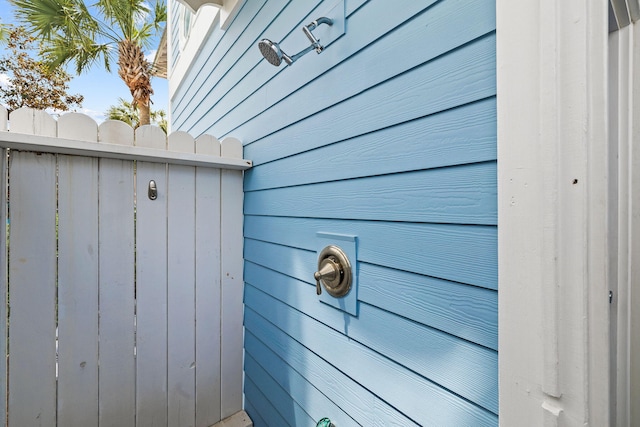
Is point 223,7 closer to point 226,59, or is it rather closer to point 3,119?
point 226,59

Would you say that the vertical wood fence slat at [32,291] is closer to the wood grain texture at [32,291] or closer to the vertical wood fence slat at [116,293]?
the wood grain texture at [32,291]

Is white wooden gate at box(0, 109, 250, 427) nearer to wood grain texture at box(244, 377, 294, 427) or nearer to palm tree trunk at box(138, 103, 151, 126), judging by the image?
wood grain texture at box(244, 377, 294, 427)

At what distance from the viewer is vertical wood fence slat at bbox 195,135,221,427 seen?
1736 mm

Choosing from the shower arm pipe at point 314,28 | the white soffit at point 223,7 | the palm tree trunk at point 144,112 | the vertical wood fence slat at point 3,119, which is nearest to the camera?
the shower arm pipe at point 314,28

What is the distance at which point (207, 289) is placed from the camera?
177 centimetres

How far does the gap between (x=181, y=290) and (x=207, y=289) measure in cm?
15

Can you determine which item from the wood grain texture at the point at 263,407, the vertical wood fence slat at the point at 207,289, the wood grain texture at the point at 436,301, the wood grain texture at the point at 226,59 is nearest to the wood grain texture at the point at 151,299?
the vertical wood fence slat at the point at 207,289

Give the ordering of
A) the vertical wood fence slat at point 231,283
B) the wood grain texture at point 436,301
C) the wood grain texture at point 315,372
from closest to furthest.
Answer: the wood grain texture at point 436,301
the wood grain texture at point 315,372
the vertical wood fence slat at point 231,283

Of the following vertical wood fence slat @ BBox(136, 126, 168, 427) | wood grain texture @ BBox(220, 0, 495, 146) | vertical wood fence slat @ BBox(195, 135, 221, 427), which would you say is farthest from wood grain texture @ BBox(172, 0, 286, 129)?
vertical wood fence slat @ BBox(136, 126, 168, 427)

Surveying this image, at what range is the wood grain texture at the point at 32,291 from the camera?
128 cm

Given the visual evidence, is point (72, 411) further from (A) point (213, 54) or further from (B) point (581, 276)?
(A) point (213, 54)

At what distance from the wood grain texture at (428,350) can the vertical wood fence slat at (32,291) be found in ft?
4.14

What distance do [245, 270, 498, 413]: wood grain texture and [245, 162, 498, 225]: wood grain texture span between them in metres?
0.31

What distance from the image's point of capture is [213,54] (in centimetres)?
258
